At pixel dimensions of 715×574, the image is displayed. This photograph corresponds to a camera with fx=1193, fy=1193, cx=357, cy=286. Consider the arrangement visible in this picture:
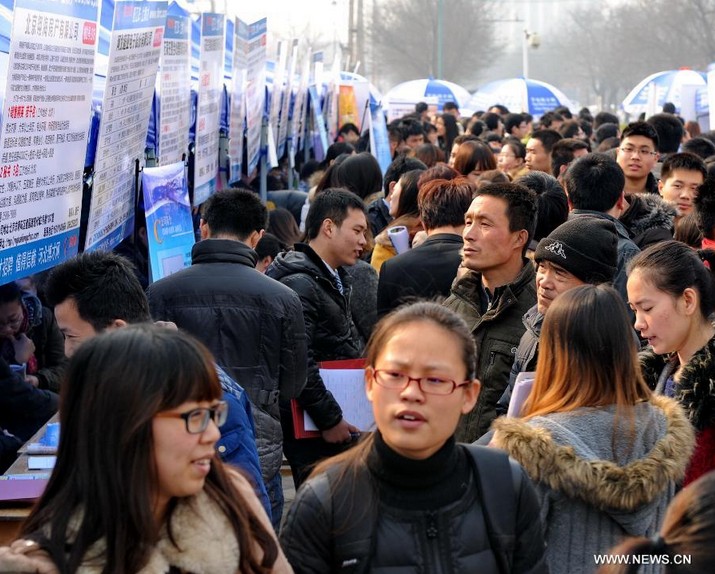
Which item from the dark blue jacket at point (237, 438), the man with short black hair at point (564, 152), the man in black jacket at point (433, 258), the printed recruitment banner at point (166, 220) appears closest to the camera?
the dark blue jacket at point (237, 438)

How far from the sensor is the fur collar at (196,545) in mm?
2387

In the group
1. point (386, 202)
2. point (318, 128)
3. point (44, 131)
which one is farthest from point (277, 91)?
point (44, 131)

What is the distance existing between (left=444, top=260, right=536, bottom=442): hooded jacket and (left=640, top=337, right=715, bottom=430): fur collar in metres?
0.80

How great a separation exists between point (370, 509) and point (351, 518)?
0.15 feet

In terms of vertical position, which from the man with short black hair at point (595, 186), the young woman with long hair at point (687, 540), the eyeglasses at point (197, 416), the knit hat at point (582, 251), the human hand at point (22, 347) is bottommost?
the human hand at point (22, 347)

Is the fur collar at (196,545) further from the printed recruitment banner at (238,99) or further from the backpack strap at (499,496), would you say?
the printed recruitment banner at (238,99)

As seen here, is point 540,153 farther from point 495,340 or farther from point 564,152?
point 495,340

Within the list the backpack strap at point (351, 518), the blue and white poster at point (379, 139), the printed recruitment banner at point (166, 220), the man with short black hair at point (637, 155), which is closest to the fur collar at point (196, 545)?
the backpack strap at point (351, 518)

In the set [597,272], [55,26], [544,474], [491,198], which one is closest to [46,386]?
[55,26]

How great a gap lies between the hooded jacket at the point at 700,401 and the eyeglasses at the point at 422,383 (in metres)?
1.31

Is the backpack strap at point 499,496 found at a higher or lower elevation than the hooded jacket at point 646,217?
lower

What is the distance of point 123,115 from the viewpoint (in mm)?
5598

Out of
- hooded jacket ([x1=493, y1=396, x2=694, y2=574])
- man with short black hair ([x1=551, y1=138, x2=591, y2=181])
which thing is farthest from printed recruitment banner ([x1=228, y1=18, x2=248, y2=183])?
hooded jacket ([x1=493, y1=396, x2=694, y2=574])

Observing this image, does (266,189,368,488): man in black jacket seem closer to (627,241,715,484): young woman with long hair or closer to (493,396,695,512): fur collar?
(627,241,715,484): young woman with long hair
